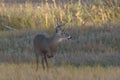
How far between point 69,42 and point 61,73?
3860mm

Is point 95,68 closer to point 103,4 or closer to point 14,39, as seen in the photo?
point 14,39

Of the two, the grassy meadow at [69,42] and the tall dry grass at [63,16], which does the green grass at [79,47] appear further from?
the tall dry grass at [63,16]

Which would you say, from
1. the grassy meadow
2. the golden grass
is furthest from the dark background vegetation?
the golden grass

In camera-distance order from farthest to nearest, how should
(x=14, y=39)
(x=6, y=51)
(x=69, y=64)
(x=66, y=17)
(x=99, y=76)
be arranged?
(x=66, y=17) → (x=14, y=39) → (x=6, y=51) → (x=69, y=64) → (x=99, y=76)

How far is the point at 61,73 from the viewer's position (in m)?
10.3

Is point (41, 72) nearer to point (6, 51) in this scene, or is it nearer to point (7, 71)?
point (7, 71)

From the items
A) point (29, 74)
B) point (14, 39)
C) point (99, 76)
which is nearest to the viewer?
point (99, 76)

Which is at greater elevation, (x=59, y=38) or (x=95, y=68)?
(x=59, y=38)

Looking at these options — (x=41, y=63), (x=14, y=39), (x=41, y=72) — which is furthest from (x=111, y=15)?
(x=41, y=72)

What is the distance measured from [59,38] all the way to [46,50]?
407 millimetres

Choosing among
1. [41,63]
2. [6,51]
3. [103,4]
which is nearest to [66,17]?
[103,4]

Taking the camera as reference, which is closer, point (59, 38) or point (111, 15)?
point (59, 38)

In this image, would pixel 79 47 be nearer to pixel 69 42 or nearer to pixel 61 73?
pixel 69 42

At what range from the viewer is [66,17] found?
16.5 m
